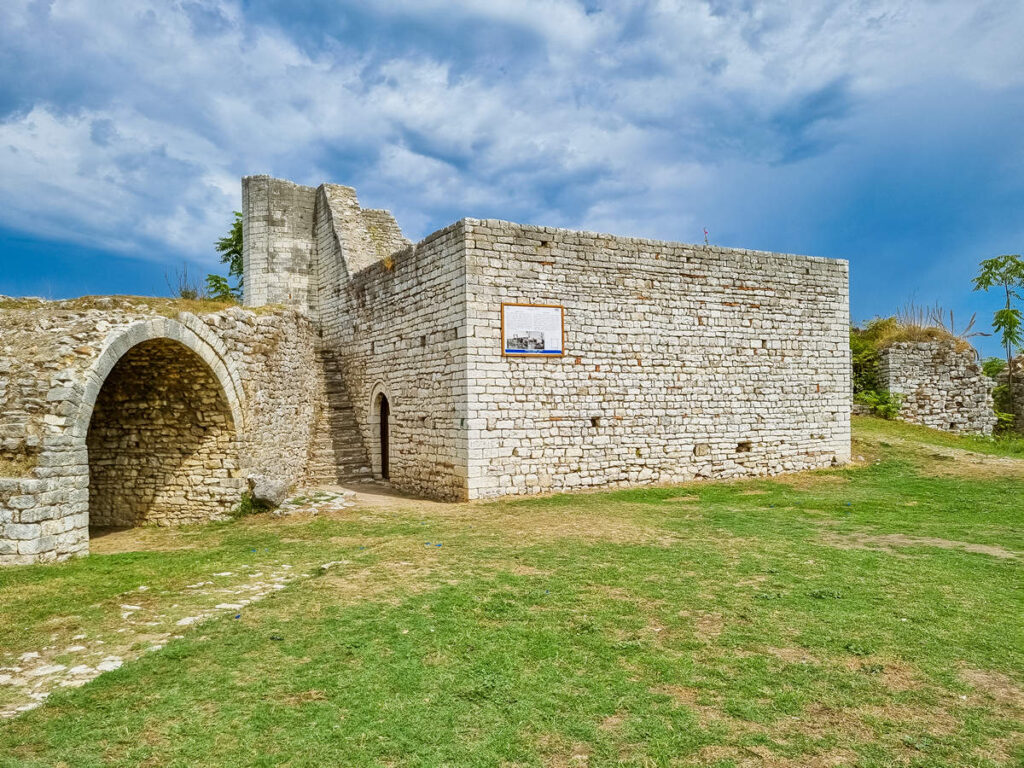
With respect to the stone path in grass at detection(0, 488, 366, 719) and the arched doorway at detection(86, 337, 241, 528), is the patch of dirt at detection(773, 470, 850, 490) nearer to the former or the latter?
the stone path in grass at detection(0, 488, 366, 719)

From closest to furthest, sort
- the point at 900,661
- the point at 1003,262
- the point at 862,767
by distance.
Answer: the point at 862,767, the point at 900,661, the point at 1003,262

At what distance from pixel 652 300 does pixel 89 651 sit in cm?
1086

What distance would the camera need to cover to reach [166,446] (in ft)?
34.5

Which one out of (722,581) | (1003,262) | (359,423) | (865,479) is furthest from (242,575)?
(1003,262)

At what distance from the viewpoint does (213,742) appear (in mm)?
3398

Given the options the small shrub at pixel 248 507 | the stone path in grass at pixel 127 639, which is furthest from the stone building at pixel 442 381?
the stone path in grass at pixel 127 639

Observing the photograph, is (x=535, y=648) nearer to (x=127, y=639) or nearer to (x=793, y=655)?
(x=793, y=655)

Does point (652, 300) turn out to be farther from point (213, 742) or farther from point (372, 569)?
point (213, 742)

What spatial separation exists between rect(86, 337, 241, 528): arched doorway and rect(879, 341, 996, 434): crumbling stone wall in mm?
19375

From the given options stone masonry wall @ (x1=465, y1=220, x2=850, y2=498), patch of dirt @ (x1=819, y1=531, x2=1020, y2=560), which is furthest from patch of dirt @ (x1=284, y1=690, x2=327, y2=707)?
stone masonry wall @ (x1=465, y1=220, x2=850, y2=498)

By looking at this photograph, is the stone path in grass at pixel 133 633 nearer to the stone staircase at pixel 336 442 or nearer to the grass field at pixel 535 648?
the grass field at pixel 535 648

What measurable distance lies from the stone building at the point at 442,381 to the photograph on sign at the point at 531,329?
4cm

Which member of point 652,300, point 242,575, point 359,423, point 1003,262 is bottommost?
point 242,575

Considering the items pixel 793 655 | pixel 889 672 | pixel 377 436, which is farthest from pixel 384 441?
pixel 889 672
